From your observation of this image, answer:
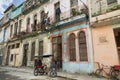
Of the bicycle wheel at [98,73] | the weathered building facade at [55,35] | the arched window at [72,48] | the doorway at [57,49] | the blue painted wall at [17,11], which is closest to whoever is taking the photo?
the bicycle wheel at [98,73]

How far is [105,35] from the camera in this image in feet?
30.6

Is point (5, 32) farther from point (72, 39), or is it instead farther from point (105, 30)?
point (105, 30)

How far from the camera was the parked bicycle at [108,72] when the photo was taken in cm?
825

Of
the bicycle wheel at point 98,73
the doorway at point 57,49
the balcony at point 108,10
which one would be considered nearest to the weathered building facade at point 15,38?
the doorway at point 57,49

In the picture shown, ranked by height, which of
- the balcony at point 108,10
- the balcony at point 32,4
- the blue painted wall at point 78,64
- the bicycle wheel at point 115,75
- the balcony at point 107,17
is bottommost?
the bicycle wheel at point 115,75

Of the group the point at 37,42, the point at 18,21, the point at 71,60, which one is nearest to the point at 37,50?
the point at 37,42

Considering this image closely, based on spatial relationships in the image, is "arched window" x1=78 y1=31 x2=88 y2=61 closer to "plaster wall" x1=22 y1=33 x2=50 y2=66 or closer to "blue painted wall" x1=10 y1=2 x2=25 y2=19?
"plaster wall" x1=22 y1=33 x2=50 y2=66

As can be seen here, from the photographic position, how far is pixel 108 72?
8.71 metres

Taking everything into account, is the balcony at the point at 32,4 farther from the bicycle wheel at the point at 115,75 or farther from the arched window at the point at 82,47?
the bicycle wheel at the point at 115,75

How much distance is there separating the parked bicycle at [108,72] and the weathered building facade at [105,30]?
36 centimetres

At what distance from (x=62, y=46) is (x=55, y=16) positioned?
412 cm

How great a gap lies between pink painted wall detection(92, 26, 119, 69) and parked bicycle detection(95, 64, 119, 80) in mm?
342

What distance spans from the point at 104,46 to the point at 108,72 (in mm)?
1961

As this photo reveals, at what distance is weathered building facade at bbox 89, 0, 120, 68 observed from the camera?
8703 millimetres
